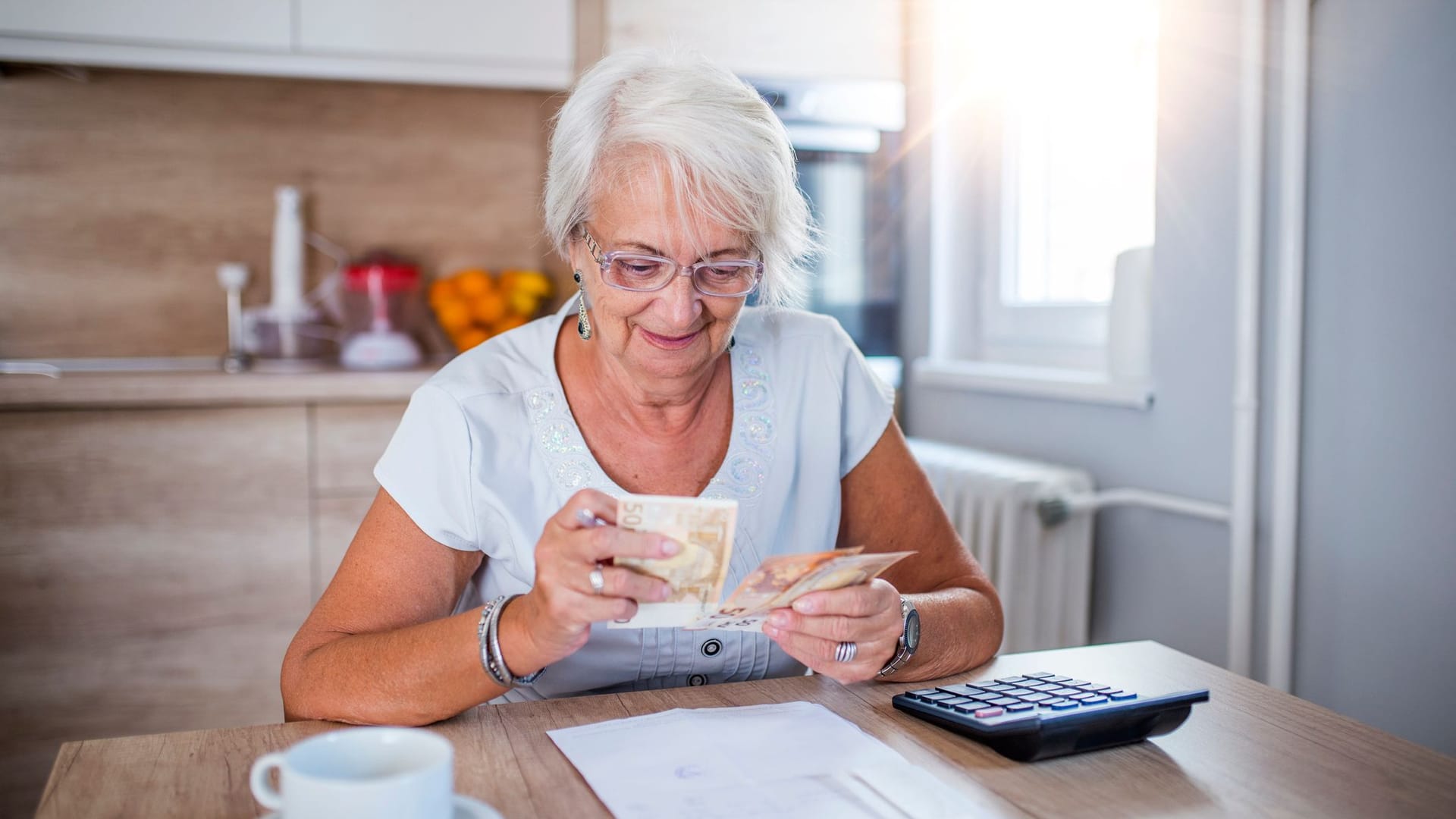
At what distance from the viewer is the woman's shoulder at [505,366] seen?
48.6 inches

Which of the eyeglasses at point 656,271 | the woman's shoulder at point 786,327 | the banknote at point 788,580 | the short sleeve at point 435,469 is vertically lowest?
the banknote at point 788,580

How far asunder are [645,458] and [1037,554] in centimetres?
102

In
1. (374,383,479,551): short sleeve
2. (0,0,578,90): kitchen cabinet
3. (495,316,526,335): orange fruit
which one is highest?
(0,0,578,90): kitchen cabinet

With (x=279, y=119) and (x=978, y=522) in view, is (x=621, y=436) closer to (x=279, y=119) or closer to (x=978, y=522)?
(x=978, y=522)

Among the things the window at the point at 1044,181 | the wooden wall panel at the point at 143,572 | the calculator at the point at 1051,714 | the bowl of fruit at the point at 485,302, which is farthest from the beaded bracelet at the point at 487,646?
the bowl of fruit at the point at 485,302

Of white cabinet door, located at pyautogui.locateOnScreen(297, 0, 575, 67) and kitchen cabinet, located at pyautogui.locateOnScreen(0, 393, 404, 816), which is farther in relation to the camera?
white cabinet door, located at pyautogui.locateOnScreen(297, 0, 575, 67)

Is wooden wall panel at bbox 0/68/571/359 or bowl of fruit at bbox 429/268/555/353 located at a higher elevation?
wooden wall panel at bbox 0/68/571/359

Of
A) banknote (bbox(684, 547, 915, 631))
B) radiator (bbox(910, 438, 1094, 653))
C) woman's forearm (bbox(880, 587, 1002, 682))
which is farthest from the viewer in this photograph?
radiator (bbox(910, 438, 1094, 653))

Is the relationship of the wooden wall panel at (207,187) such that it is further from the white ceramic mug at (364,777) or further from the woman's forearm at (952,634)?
the white ceramic mug at (364,777)

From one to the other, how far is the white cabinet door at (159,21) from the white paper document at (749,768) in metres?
2.06

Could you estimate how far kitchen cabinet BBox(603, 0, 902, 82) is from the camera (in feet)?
8.59

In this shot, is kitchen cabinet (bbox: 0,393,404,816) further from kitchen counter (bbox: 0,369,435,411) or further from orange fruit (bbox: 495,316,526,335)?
orange fruit (bbox: 495,316,526,335)

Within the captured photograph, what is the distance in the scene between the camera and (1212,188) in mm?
1817

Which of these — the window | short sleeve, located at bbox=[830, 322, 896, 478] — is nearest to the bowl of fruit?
the window
